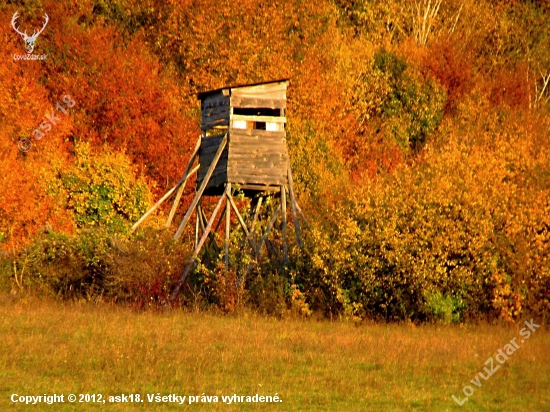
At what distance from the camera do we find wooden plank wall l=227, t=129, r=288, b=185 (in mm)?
28656

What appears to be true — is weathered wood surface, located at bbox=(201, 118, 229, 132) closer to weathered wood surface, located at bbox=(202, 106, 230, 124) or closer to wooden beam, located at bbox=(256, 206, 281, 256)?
weathered wood surface, located at bbox=(202, 106, 230, 124)

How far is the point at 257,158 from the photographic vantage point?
95.0 feet

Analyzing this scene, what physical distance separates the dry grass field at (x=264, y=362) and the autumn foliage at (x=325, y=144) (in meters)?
1.67

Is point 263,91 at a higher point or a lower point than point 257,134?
higher

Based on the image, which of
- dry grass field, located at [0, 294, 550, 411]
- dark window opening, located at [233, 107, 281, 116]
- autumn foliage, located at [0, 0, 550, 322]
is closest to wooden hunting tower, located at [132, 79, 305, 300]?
dark window opening, located at [233, 107, 281, 116]

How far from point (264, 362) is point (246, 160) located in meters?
9.91

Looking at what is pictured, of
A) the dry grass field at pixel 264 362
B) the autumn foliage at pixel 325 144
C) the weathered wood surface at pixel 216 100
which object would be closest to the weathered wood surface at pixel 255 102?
the weathered wood surface at pixel 216 100

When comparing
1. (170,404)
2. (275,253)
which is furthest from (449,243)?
(170,404)

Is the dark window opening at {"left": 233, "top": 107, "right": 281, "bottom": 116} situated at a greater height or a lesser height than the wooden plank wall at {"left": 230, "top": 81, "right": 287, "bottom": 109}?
lesser

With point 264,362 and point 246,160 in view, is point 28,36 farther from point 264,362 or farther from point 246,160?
point 264,362

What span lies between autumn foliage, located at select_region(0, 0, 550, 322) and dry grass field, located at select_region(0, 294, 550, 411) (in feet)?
5.49

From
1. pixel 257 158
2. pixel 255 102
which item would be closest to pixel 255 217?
pixel 257 158

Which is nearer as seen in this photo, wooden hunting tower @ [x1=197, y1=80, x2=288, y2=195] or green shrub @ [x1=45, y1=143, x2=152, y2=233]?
wooden hunting tower @ [x1=197, y1=80, x2=288, y2=195]

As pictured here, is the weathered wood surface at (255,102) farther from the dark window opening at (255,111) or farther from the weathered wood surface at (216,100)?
the dark window opening at (255,111)
